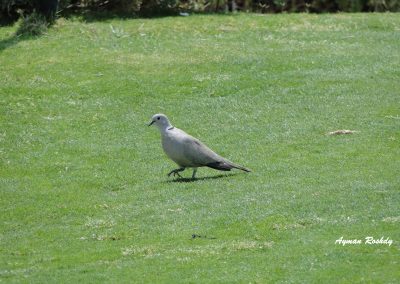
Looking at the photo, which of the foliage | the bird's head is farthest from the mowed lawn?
the bird's head

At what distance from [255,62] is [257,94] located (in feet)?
6.96

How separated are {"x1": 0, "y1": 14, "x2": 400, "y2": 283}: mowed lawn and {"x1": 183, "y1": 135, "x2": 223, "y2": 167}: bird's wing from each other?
1.22 ft

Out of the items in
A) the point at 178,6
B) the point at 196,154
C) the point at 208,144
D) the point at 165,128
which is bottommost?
the point at 208,144

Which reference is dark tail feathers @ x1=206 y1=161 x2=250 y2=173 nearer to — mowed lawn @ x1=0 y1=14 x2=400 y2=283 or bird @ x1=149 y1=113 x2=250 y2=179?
bird @ x1=149 y1=113 x2=250 y2=179

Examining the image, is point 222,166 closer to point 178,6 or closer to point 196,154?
point 196,154

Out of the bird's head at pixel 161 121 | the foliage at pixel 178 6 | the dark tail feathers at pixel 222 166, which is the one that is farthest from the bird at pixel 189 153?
the foliage at pixel 178 6

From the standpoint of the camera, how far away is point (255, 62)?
23.2 m

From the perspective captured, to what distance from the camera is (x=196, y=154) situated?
49.4ft

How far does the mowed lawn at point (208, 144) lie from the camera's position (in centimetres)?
1154

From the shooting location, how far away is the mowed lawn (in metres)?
11.5

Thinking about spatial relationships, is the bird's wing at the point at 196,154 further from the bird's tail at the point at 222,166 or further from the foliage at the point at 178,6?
the foliage at the point at 178,6

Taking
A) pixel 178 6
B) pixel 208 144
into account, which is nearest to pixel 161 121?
pixel 208 144

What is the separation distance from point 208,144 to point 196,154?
8.84 ft

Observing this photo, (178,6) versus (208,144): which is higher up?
(178,6)
